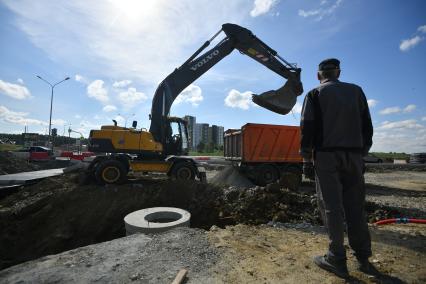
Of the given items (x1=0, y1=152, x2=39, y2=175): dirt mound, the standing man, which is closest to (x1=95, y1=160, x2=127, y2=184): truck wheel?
the standing man

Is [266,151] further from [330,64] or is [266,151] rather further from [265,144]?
[330,64]

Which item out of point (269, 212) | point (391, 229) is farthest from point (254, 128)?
point (391, 229)

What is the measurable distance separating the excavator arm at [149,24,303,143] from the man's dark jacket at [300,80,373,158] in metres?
8.20

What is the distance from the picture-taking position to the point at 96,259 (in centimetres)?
371

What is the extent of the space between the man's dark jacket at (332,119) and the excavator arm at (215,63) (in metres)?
8.20

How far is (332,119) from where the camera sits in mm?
3361

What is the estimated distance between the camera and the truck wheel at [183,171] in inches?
460

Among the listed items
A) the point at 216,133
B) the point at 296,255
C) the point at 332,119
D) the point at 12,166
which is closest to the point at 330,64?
the point at 332,119

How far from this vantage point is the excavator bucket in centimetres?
1126

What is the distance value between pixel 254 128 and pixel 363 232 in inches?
428

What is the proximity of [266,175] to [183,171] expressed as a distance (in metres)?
4.38

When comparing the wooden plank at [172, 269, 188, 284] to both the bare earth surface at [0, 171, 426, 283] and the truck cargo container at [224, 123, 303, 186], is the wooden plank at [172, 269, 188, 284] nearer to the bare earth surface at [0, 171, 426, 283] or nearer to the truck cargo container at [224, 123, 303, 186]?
the bare earth surface at [0, 171, 426, 283]

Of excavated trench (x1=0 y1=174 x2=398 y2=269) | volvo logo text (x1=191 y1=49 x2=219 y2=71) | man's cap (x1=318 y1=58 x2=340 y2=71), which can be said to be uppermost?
Answer: volvo logo text (x1=191 y1=49 x2=219 y2=71)

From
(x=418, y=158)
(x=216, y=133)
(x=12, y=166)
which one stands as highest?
(x=216, y=133)
